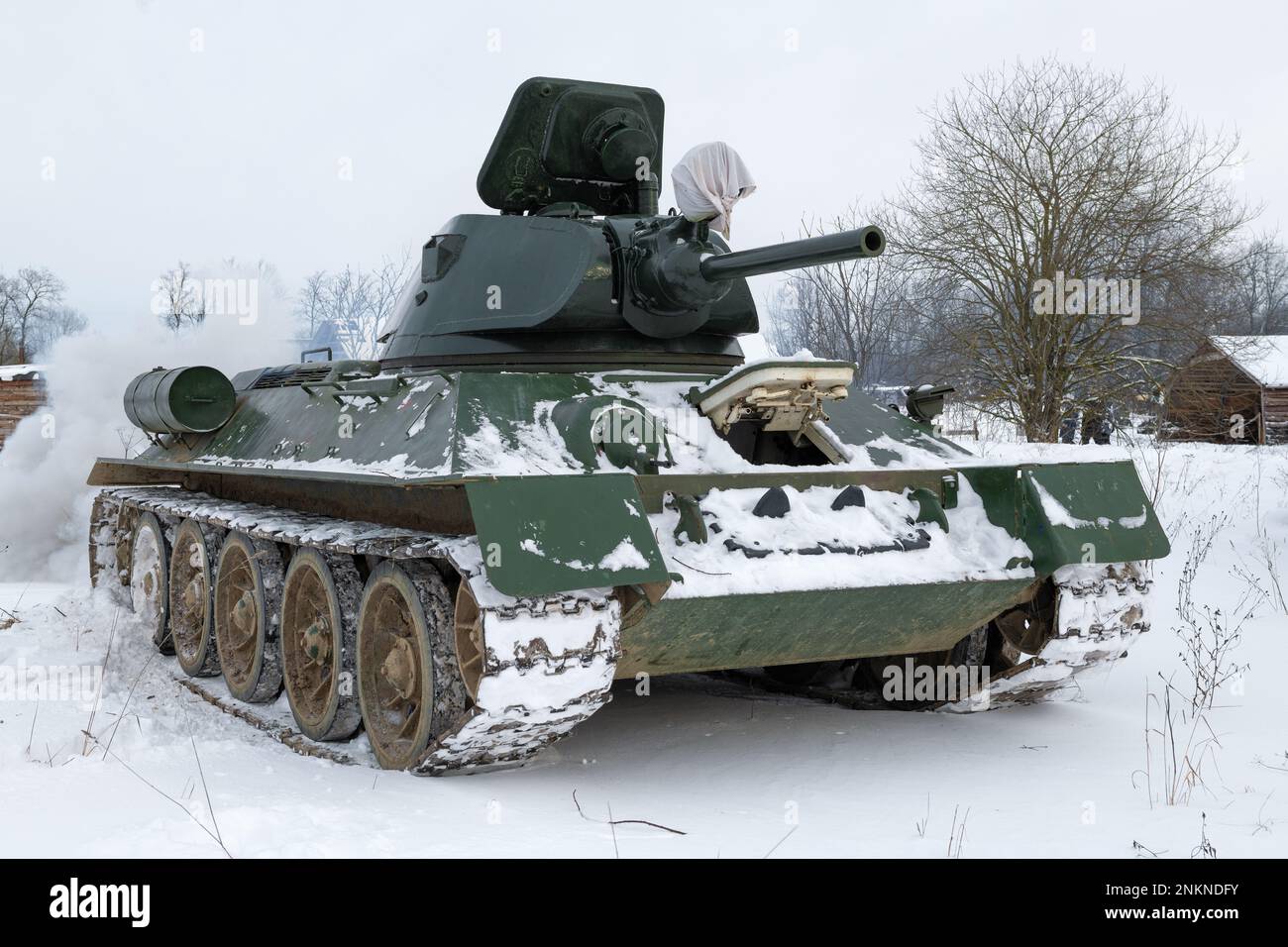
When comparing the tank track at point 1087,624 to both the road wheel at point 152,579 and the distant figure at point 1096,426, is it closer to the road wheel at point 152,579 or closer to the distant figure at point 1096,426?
the road wheel at point 152,579

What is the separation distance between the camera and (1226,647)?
8.70 meters

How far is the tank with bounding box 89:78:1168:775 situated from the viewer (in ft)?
16.4

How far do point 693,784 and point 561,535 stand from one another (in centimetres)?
149

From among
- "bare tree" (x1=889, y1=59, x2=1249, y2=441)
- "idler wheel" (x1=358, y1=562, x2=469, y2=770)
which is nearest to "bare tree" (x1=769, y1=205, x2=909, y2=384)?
"bare tree" (x1=889, y1=59, x2=1249, y2=441)

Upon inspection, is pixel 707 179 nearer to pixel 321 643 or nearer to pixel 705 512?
pixel 705 512

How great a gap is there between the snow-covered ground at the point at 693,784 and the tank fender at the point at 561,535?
952 millimetres

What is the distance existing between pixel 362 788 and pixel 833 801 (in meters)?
1.98

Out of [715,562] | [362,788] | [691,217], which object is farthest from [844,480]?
[362,788]

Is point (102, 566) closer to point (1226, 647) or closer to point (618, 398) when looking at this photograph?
point (618, 398)

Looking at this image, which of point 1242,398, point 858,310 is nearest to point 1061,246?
point 858,310

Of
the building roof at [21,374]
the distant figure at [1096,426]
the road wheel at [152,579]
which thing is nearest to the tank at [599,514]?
the road wheel at [152,579]

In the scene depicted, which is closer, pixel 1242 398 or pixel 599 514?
pixel 599 514

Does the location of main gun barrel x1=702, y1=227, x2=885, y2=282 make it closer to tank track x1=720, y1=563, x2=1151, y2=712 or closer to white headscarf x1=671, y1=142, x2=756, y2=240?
white headscarf x1=671, y1=142, x2=756, y2=240

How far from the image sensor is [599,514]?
194 inches
